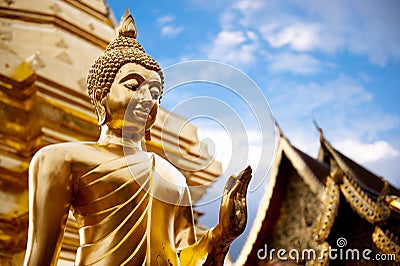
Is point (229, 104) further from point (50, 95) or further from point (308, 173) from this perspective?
point (308, 173)

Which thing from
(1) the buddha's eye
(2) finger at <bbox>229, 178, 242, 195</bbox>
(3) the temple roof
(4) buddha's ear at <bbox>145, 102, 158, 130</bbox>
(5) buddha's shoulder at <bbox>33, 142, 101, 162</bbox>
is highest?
(3) the temple roof

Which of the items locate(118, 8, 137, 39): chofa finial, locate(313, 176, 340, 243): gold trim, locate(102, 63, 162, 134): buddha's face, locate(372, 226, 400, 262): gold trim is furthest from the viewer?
locate(313, 176, 340, 243): gold trim

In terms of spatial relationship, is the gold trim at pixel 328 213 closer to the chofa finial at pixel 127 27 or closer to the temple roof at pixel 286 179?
the temple roof at pixel 286 179

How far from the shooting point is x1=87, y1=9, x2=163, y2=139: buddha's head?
1.48 m

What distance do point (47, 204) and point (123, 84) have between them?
0.37 m

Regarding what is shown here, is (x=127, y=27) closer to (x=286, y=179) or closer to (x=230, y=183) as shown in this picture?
(x=230, y=183)

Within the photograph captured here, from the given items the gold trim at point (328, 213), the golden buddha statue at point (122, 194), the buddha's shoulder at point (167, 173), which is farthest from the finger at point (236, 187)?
the gold trim at point (328, 213)

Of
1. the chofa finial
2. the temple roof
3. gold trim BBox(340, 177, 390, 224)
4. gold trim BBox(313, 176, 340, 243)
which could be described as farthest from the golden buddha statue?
the temple roof

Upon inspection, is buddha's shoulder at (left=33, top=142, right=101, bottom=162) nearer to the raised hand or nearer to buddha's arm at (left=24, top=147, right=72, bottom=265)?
buddha's arm at (left=24, top=147, right=72, bottom=265)

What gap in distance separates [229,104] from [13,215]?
1.25 m

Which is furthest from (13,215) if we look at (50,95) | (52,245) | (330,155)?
(330,155)

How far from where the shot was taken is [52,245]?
132 cm

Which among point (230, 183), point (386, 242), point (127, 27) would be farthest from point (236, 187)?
point (386, 242)

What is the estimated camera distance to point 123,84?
4.89 ft
